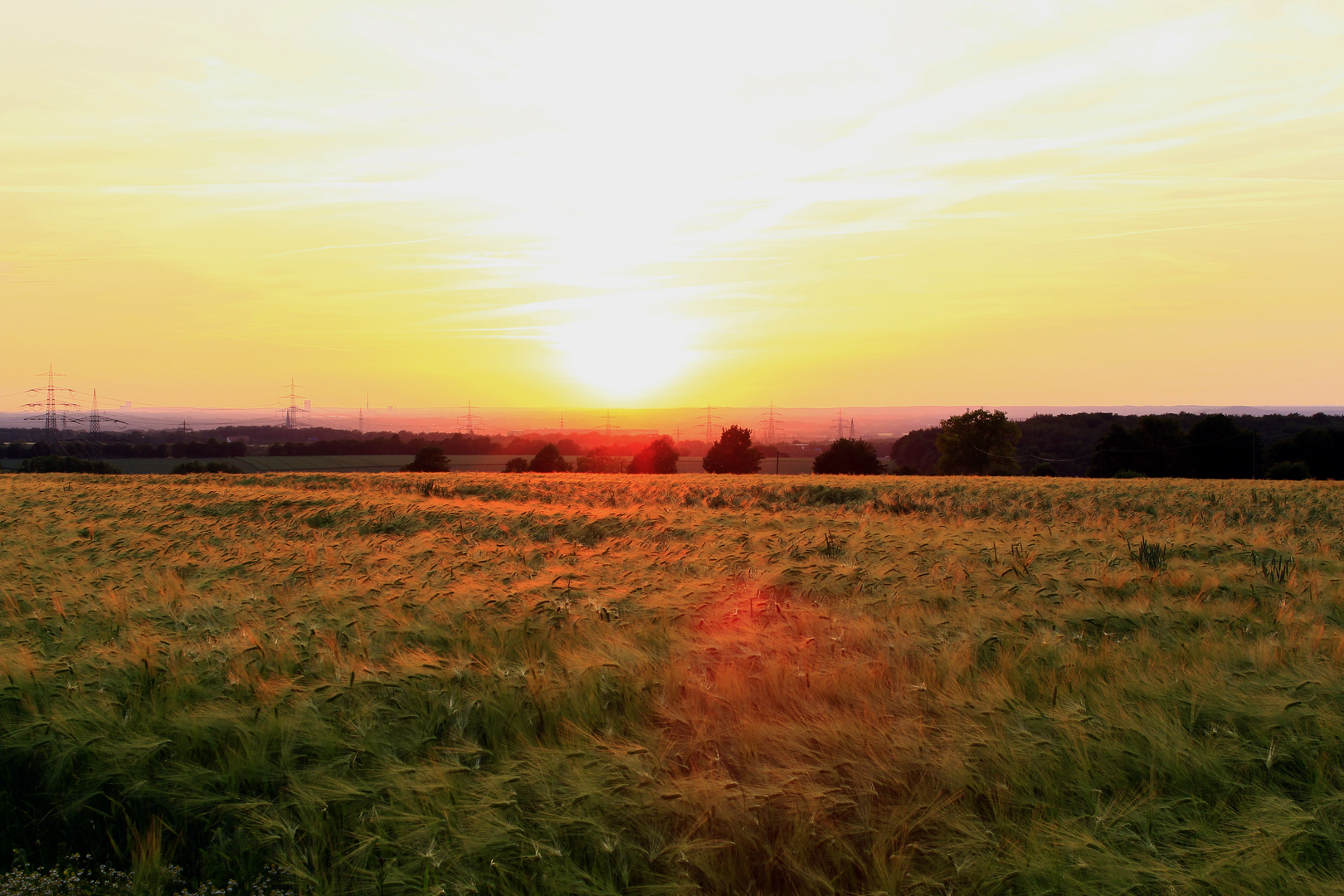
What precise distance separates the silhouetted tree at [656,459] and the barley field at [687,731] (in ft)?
226

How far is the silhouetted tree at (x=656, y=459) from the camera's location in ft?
251

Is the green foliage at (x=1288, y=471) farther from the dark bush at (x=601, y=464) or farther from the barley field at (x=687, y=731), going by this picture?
the barley field at (x=687, y=731)

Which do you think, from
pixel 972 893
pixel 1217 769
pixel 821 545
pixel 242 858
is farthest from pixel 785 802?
pixel 821 545

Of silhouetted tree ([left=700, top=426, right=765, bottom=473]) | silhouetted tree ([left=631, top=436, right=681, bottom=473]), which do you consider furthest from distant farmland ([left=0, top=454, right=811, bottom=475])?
silhouetted tree ([left=700, top=426, right=765, bottom=473])

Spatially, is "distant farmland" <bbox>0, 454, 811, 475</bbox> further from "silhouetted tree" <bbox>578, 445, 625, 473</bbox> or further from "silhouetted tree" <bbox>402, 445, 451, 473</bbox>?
"silhouetted tree" <bbox>578, 445, 625, 473</bbox>

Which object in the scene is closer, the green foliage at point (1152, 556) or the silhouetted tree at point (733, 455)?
the green foliage at point (1152, 556)

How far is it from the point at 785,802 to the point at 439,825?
1426 mm

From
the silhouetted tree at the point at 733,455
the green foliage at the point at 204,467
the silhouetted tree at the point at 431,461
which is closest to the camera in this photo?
the green foliage at the point at 204,467

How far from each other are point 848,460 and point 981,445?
15.3m

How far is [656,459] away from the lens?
77750 mm

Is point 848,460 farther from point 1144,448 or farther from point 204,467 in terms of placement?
point 204,467

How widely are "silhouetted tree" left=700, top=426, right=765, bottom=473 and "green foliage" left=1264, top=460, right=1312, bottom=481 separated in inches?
1654

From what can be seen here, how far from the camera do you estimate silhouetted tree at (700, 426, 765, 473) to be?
7400 cm

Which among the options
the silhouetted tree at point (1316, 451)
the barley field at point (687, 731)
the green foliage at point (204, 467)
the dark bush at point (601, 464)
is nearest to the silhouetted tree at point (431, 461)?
the dark bush at point (601, 464)
